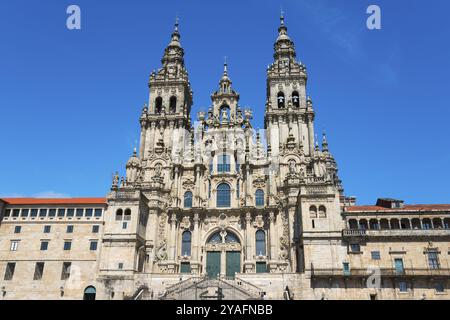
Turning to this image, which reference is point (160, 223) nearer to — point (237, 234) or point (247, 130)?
point (237, 234)

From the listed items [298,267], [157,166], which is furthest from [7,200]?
[298,267]

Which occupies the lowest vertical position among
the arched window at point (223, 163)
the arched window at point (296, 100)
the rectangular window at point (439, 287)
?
the rectangular window at point (439, 287)

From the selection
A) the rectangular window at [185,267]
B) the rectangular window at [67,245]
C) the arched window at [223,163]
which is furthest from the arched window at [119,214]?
the arched window at [223,163]

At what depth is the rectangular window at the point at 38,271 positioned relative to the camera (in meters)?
44.7

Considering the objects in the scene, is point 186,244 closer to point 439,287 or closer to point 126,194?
point 126,194

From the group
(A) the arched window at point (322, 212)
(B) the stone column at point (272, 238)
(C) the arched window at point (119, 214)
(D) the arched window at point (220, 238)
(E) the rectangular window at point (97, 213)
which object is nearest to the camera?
(A) the arched window at point (322, 212)

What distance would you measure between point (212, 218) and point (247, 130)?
552 inches

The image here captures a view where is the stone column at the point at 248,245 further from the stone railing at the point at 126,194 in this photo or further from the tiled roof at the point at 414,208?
the stone railing at the point at 126,194

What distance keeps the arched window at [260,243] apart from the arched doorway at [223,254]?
7.41 ft

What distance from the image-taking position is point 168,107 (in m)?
59.6

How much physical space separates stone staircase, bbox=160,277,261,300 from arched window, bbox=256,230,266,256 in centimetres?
871

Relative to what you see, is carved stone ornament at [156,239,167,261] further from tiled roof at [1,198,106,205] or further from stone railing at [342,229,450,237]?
stone railing at [342,229,450,237]
